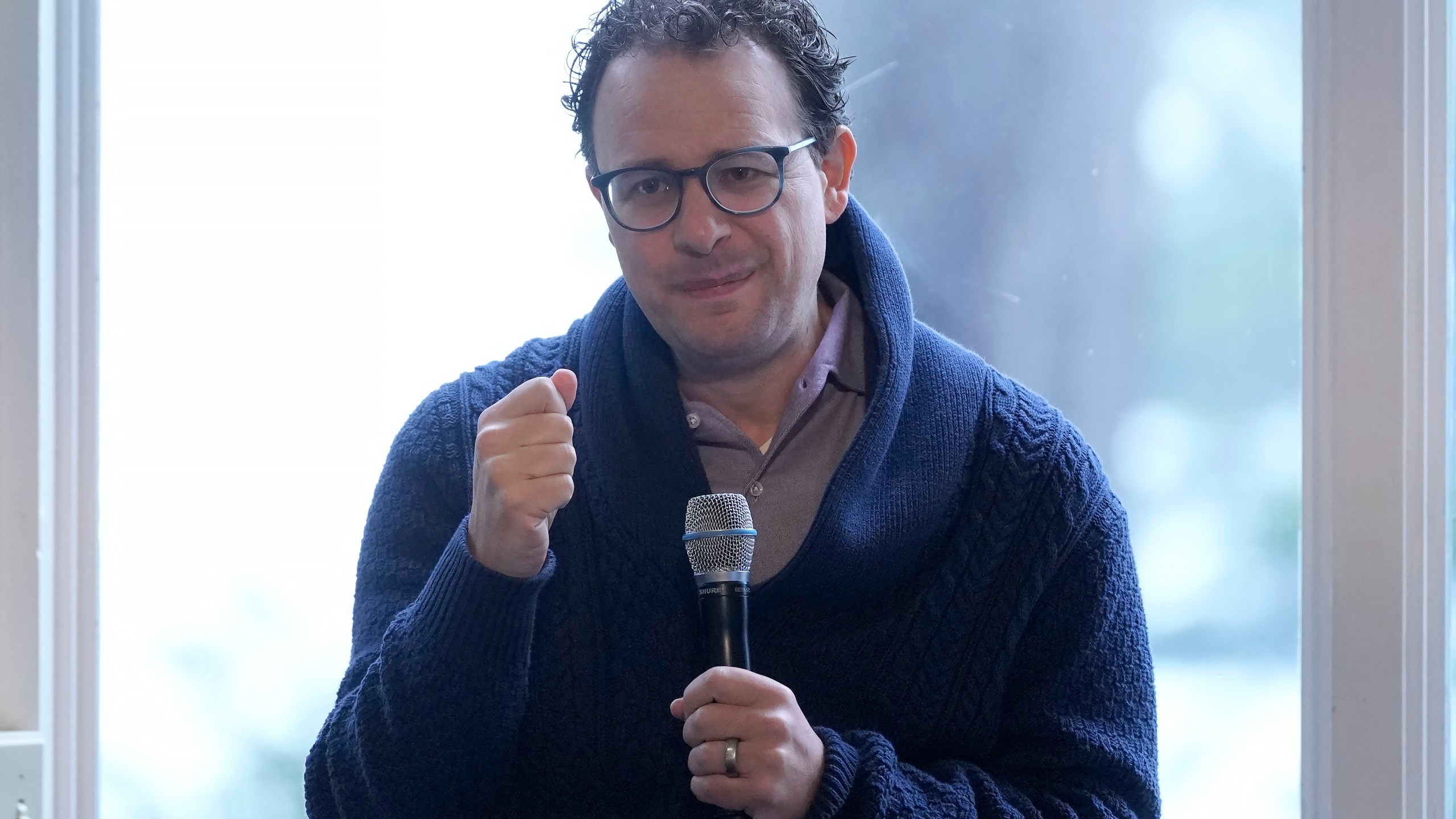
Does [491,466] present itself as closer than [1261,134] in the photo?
Yes

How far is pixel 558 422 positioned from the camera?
3.79 ft

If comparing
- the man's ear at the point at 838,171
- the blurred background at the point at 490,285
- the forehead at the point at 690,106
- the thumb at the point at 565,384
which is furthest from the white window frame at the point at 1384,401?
the thumb at the point at 565,384

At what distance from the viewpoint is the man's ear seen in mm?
1462

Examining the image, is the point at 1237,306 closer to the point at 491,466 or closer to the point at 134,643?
the point at 491,466

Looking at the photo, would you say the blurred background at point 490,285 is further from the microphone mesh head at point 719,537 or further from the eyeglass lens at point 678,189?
the microphone mesh head at point 719,537

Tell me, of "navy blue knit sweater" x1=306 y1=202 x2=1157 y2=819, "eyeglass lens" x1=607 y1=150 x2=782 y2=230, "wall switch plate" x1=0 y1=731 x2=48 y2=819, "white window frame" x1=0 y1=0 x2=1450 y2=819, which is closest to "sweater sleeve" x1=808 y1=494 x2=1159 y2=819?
"navy blue knit sweater" x1=306 y1=202 x2=1157 y2=819

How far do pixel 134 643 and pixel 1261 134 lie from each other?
5.72 ft

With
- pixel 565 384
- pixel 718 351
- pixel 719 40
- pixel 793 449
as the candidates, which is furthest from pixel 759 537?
pixel 719 40

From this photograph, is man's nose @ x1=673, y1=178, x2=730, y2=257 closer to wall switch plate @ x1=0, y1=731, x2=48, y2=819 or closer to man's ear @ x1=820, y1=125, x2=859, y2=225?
man's ear @ x1=820, y1=125, x2=859, y2=225

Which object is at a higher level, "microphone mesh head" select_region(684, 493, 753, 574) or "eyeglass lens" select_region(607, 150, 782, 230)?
"eyeglass lens" select_region(607, 150, 782, 230)

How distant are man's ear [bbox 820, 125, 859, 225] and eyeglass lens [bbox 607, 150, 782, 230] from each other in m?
0.14

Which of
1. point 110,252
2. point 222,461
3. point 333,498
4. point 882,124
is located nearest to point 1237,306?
point 882,124

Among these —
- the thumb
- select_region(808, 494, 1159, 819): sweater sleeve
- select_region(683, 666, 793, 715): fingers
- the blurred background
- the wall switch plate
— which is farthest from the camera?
the blurred background

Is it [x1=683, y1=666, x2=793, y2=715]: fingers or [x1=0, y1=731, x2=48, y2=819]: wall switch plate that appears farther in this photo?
[x1=0, y1=731, x2=48, y2=819]: wall switch plate
